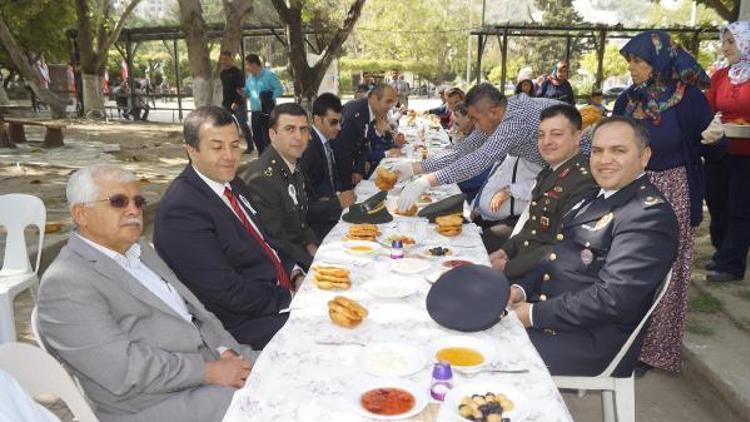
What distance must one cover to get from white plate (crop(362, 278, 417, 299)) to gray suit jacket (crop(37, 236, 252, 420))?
2.58 feet

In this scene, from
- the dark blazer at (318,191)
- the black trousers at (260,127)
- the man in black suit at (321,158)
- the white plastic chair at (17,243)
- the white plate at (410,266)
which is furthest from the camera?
the black trousers at (260,127)

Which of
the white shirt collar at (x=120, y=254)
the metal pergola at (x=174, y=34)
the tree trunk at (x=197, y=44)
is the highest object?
the metal pergola at (x=174, y=34)

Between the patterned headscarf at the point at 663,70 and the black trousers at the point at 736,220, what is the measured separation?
131 centimetres

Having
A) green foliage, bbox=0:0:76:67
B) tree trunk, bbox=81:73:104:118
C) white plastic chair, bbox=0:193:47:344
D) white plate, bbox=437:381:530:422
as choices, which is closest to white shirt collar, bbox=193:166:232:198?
white plastic chair, bbox=0:193:47:344

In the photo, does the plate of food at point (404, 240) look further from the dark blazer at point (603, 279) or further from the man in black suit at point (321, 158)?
the man in black suit at point (321, 158)

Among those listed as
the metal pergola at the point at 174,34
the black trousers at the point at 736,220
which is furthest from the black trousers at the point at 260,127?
the black trousers at the point at 736,220

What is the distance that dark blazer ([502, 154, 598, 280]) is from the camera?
3.07 meters

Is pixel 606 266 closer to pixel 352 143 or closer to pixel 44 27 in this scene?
pixel 352 143

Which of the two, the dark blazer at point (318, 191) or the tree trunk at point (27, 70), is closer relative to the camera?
the dark blazer at point (318, 191)

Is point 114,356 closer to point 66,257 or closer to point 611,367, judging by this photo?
point 66,257

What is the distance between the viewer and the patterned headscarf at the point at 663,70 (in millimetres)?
3545

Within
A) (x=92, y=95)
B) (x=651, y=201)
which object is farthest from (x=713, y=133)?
(x=92, y=95)

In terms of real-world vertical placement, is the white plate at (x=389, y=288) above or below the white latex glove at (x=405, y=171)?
below

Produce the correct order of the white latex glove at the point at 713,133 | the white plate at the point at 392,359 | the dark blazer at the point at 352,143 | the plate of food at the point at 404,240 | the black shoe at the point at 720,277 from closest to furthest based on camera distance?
the white plate at the point at 392,359
the plate of food at the point at 404,240
the white latex glove at the point at 713,133
the black shoe at the point at 720,277
the dark blazer at the point at 352,143
